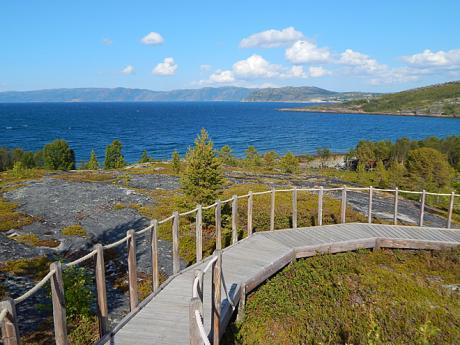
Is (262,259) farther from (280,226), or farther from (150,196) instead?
(150,196)

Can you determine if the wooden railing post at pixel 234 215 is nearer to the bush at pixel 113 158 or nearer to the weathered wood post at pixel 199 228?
the weathered wood post at pixel 199 228

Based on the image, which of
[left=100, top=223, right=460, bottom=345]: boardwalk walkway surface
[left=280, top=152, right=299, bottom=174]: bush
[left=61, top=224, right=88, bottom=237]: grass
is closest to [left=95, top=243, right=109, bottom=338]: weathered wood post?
[left=100, top=223, right=460, bottom=345]: boardwalk walkway surface

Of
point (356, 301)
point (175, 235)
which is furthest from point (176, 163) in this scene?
point (356, 301)

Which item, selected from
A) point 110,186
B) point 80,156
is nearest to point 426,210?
point 110,186

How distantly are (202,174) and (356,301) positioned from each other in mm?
7761

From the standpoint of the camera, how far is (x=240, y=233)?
16.9 meters

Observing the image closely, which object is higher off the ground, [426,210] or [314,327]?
[314,327]

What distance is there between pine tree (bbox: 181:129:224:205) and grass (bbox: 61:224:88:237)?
531 centimetres

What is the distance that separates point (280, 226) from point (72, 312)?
426 inches

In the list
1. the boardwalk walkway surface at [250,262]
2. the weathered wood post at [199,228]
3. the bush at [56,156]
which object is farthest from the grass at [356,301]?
the bush at [56,156]

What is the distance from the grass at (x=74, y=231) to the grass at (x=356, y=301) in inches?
382

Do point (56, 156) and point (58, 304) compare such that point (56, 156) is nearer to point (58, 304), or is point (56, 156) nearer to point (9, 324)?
point (58, 304)

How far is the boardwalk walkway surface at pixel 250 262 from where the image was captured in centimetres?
699

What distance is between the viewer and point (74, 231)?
1708 cm
